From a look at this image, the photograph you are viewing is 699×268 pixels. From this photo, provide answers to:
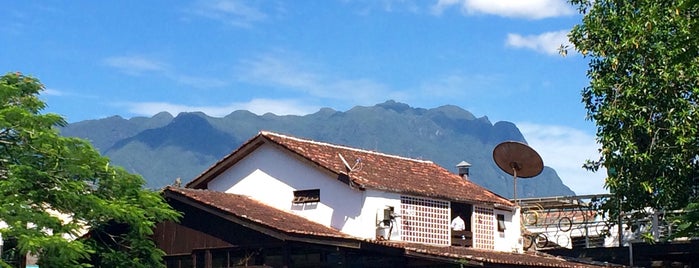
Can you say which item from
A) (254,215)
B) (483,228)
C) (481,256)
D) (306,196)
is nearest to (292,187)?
(306,196)

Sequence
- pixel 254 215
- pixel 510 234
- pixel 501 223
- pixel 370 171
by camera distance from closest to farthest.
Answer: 1. pixel 254 215
2. pixel 370 171
3. pixel 501 223
4. pixel 510 234

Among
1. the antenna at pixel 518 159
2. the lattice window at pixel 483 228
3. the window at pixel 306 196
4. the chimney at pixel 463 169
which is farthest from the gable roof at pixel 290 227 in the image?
the chimney at pixel 463 169

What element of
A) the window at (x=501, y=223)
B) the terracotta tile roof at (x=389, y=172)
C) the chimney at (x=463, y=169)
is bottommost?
the window at (x=501, y=223)

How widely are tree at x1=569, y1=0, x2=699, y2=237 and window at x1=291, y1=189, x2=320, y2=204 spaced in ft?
29.7

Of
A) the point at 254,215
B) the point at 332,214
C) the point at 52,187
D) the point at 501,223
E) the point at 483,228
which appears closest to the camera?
the point at 52,187

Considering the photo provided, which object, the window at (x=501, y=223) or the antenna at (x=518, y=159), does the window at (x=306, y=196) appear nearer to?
the antenna at (x=518, y=159)

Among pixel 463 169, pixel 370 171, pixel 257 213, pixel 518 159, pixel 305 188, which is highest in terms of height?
pixel 463 169

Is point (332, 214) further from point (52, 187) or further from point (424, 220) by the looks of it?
point (52, 187)

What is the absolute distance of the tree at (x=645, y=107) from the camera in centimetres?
3194

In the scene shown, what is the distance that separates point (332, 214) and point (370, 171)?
2.27 m

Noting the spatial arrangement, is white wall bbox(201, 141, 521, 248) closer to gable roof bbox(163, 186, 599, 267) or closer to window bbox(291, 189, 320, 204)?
window bbox(291, 189, 320, 204)

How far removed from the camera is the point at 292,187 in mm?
35344

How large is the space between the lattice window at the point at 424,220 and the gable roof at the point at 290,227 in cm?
68

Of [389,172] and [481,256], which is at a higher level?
[389,172]
